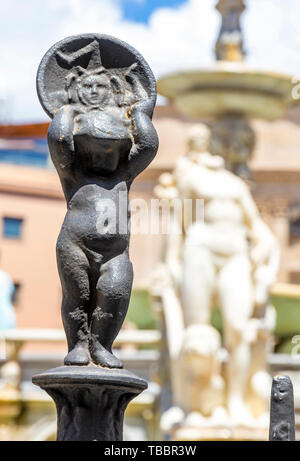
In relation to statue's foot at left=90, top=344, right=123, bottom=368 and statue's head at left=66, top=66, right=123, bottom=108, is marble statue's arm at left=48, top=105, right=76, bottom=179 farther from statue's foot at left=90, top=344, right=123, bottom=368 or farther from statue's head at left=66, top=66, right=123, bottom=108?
statue's foot at left=90, top=344, right=123, bottom=368

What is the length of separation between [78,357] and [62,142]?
2.82 ft

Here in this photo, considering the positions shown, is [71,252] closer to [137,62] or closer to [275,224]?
[137,62]

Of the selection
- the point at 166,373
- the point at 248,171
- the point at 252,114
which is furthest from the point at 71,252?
the point at 252,114

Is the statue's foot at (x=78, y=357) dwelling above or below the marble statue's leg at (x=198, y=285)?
below

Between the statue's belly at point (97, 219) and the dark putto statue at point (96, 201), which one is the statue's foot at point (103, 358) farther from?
the statue's belly at point (97, 219)

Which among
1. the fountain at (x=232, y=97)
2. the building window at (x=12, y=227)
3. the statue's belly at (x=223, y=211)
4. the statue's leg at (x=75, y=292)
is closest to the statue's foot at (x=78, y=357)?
the statue's leg at (x=75, y=292)

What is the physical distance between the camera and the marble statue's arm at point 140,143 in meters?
5.17

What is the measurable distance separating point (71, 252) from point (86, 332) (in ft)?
1.08

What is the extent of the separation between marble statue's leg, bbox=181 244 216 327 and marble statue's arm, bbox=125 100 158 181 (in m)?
6.19

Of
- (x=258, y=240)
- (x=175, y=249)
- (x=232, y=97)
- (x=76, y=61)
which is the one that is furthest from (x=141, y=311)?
(x=76, y=61)

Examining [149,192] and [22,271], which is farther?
[22,271]

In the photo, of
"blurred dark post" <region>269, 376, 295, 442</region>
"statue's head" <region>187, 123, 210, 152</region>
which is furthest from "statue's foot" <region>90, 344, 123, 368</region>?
"statue's head" <region>187, 123, 210, 152</region>

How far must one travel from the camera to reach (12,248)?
33.0m

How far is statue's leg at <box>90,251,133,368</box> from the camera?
5051 millimetres
